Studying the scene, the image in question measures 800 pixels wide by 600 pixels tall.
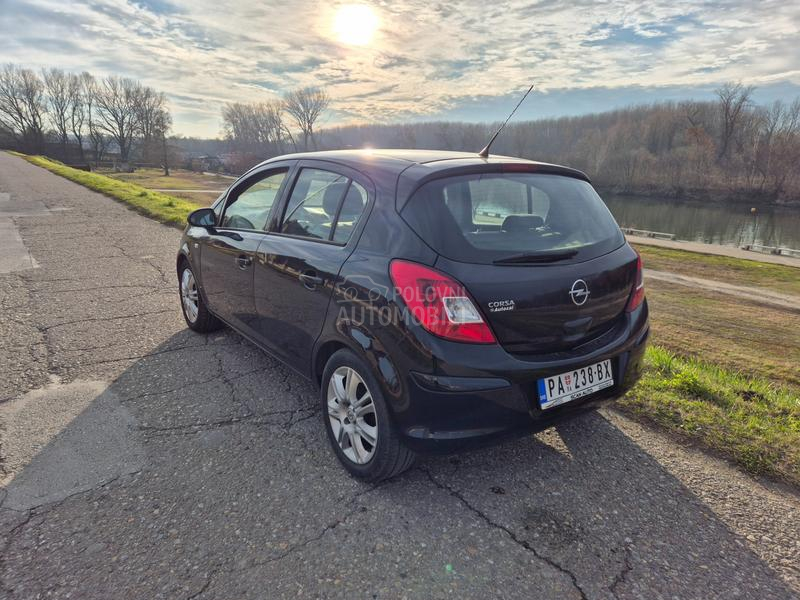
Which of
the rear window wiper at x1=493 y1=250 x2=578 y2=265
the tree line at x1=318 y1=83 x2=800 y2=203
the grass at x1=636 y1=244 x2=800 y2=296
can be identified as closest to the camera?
the rear window wiper at x1=493 y1=250 x2=578 y2=265

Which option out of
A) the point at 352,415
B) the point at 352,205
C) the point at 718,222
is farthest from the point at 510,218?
the point at 718,222

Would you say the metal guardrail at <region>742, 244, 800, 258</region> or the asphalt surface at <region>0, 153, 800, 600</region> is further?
the metal guardrail at <region>742, 244, 800, 258</region>

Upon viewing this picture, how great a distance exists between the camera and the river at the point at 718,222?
34578 mm

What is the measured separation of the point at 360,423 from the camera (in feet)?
8.23

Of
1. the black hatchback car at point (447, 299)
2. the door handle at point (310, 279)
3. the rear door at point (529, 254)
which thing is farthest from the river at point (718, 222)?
the door handle at point (310, 279)

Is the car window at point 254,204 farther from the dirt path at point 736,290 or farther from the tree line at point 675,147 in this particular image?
the tree line at point 675,147

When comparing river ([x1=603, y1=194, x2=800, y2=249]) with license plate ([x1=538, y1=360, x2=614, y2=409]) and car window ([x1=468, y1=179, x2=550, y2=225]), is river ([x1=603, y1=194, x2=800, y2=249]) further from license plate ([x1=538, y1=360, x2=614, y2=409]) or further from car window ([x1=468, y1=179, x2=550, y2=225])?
license plate ([x1=538, y1=360, x2=614, y2=409])

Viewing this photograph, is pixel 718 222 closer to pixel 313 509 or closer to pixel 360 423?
pixel 360 423

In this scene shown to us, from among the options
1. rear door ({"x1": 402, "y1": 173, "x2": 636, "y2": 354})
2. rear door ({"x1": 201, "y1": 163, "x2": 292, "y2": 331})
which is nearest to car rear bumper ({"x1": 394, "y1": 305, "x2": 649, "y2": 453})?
rear door ({"x1": 402, "y1": 173, "x2": 636, "y2": 354})

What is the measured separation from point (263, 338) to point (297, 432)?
0.75 m

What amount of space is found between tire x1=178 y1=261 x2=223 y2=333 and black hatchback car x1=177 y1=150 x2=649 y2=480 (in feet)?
5.43

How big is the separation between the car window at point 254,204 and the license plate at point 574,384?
7.20ft

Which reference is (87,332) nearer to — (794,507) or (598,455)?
(598,455)

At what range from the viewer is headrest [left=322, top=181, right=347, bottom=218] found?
278cm
